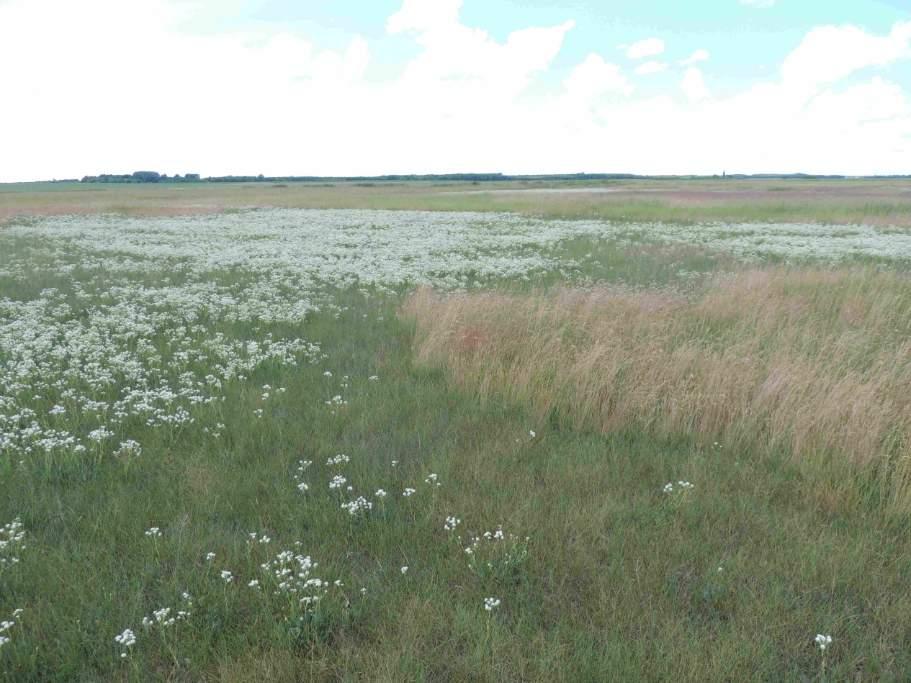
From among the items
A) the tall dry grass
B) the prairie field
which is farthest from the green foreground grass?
the tall dry grass

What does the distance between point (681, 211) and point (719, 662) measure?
46.2 meters

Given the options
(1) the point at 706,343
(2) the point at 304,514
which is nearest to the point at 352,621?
(2) the point at 304,514

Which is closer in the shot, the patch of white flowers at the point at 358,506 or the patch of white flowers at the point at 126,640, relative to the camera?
the patch of white flowers at the point at 126,640

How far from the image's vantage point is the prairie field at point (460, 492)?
3.75 meters

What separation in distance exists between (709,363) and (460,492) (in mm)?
4519

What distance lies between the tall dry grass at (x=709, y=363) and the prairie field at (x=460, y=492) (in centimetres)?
5

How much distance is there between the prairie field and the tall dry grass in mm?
55

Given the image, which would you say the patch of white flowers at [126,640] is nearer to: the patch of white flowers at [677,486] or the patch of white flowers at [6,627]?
the patch of white flowers at [6,627]

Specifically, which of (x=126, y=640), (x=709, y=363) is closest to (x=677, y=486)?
(x=709, y=363)

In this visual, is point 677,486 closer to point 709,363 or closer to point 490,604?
point 490,604

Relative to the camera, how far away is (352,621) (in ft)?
13.0

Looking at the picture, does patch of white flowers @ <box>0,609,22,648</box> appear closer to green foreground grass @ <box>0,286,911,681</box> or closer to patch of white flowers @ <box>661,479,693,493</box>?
green foreground grass @ <box>0,286,911,681</box>

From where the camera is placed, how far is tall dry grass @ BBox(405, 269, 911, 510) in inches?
257

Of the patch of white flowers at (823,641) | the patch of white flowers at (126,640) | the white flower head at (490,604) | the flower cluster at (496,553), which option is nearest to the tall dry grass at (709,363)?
the patch of white flowers at (823,641)
